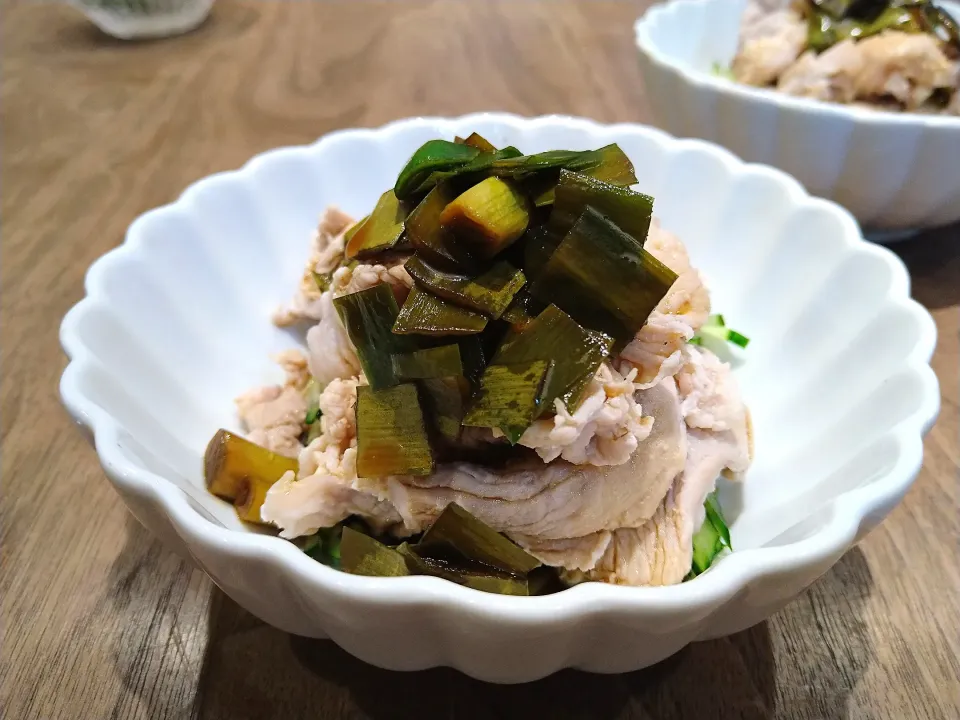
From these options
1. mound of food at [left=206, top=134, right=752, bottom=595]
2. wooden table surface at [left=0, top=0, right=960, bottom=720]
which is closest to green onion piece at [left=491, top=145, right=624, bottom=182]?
mound of food at [left=206, top=134, right=752, bottom=595]

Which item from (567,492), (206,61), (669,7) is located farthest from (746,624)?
(206,61)

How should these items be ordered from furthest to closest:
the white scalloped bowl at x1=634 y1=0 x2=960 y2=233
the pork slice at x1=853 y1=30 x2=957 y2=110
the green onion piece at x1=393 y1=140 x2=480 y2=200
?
the pork slice at x1=853 y1=30 x2=957 y2=110 → the white scalloped bowl at x1=634 y1=0 x2=960 y2=233 → the green onion piece at x1=393 y1=140 x2=480 y2=200

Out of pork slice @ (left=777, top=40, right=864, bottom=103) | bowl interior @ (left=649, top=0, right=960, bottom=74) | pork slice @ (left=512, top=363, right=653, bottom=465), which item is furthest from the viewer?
bowl interior @ (left=649, top=0, right=960, bottom=74)

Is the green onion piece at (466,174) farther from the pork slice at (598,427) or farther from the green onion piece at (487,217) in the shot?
the pork slice at (598,427)

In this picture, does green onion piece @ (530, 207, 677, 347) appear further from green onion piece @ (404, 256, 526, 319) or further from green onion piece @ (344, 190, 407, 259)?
green onion piece @ (344, 190, 407, 259)

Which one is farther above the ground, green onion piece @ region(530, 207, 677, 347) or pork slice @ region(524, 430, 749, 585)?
green onion piece @ region(530, 207, 677, 347)

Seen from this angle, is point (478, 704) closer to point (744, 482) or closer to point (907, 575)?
point (744, 482)
